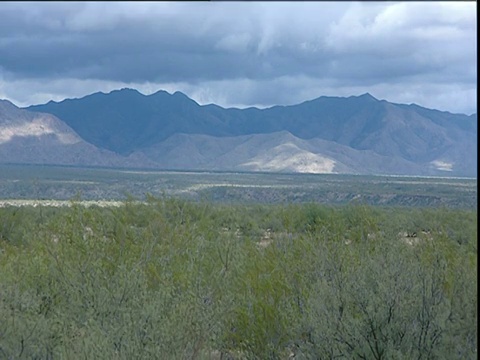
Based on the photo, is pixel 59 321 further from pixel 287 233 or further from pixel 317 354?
pixel 287 233

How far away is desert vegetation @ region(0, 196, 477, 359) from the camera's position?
52.4 ft

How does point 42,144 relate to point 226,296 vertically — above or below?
above

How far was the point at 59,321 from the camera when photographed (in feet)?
55.2

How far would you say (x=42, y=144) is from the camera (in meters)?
174

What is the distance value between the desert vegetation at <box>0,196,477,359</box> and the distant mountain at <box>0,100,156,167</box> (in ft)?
467

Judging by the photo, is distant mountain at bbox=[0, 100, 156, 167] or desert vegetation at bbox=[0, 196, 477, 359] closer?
desert vegetation at bbox=[0, 196, 477, 359]

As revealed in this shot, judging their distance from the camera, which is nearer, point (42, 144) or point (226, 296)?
point (226, 296)

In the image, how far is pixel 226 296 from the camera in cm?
1833

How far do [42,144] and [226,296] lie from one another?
531 feet

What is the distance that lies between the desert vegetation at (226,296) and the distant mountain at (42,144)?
142m

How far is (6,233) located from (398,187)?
76.9 metres

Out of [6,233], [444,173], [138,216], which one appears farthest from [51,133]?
[138,216]

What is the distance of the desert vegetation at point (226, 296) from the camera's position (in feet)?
A: 52.4

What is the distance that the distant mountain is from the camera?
166250 millimetres
